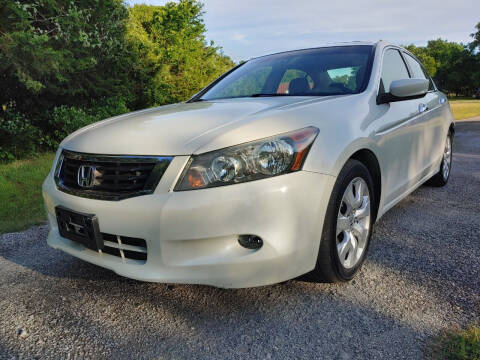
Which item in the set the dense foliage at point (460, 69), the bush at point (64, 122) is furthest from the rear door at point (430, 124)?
the dense foliage at point (460, 69)

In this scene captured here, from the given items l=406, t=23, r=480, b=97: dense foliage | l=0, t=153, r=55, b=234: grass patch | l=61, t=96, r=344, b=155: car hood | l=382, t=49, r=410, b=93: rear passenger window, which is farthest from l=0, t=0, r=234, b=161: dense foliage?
l=406, t=23, r=480, b=97: dense foliage

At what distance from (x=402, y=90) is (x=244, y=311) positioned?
1.86 m

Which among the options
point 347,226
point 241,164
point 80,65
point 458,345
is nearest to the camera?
point 458,345

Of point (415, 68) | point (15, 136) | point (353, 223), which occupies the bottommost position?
point (353, 223)

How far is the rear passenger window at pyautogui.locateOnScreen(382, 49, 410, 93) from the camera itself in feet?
9.99

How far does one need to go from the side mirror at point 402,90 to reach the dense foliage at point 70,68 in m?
4.65

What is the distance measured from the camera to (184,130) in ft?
6.83

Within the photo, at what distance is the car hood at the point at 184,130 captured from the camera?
1931mm

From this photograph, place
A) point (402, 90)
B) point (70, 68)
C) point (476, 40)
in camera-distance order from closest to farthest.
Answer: point (402, 90) < point (70, 68) < point (476, 40)

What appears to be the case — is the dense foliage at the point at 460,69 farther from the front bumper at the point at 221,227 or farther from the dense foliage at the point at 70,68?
the front bumper at the point at 221,227

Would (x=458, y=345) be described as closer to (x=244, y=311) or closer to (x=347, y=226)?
(x=347, y=226)

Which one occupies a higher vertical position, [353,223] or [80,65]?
[80,65]

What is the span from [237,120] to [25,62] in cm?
479

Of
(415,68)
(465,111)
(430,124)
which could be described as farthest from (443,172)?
(465,111)
